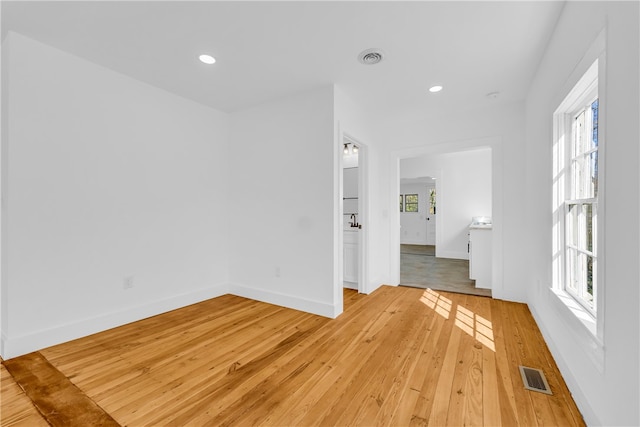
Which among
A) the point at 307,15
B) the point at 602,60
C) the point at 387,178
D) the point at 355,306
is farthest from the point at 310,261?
the point at 602,60

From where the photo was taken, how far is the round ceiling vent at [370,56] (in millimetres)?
2336

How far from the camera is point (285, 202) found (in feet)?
10.9

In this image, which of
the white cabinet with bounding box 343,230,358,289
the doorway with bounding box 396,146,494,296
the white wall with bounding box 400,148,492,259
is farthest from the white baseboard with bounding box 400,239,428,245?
the white cabinet with bounding box 343,230,358,289

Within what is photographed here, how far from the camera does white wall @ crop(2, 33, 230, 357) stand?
7.13 ft

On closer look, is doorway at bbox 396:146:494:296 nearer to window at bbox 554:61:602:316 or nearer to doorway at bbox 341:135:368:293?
doorway at bbox 341:135:368:293

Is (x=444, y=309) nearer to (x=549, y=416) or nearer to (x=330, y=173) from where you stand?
(x=549, y=416)

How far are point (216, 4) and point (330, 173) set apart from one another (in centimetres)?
170

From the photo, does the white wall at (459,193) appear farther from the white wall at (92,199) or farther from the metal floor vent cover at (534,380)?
the white wall at (92,199)

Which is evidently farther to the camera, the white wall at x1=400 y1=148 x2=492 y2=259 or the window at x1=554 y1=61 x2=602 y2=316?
the white wall at x1=400 y1=148 x2=492 y2=259

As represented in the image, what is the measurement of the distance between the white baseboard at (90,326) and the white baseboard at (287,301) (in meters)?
0.46

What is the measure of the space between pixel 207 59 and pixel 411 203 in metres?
8.32

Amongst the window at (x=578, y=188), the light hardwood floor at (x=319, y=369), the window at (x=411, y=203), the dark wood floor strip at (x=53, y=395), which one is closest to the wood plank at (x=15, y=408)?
the dark wood floor strip at (x=53, y=395)

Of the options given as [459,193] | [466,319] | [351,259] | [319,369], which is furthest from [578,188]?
[459,193]

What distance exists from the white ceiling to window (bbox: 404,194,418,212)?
6.46 m
